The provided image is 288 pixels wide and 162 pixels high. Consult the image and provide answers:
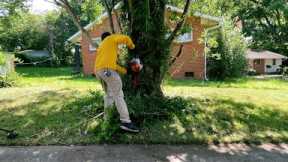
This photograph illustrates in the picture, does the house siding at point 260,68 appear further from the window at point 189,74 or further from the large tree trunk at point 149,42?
the large tree trunk at point 149,42

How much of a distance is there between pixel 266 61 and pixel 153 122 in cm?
3870

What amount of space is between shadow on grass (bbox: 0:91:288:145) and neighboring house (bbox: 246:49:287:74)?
1364 inches

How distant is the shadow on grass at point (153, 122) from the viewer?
6438mm

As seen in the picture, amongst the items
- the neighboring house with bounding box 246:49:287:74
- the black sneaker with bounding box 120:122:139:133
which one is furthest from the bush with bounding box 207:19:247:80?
the neighboring house with bounding box 246:49:287:74

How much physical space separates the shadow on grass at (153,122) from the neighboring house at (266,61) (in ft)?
114

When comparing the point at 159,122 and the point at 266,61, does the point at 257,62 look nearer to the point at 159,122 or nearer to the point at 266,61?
the point at 266,61

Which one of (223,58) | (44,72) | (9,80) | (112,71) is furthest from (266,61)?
(112,71)

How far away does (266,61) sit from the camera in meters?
43.2

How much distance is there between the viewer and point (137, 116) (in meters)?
7.10

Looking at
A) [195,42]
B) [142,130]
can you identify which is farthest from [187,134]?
[195,42]

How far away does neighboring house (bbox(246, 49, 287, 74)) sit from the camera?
138 feet

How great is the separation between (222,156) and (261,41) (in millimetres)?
35027

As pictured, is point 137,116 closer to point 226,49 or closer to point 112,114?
point 112,114

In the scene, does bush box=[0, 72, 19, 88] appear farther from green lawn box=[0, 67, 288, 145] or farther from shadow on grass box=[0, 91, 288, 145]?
shadow on grass box=[0, 91, 288, 145]
